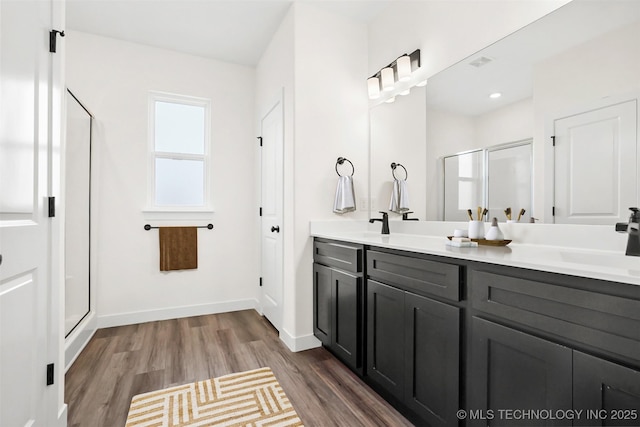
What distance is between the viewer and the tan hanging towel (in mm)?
3217

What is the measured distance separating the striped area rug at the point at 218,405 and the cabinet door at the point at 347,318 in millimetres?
464

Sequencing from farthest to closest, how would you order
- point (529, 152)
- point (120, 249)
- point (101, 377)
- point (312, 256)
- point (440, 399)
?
point (120, 249) → point (312, 256) → point (101, 377) → point (529, 152) → point (440, 399)

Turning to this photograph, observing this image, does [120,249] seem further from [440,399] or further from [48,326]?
[440,399]

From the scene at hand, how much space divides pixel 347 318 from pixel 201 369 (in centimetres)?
108

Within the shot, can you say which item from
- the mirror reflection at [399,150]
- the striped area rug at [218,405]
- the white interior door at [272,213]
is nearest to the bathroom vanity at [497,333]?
the striped area rug at [218,405]

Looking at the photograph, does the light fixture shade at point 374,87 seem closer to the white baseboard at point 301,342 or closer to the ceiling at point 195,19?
the ceiling at point 195,19

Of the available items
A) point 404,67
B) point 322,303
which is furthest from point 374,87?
point 322,303

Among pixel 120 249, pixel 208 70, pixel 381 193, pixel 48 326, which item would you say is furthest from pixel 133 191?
pixel 381 193

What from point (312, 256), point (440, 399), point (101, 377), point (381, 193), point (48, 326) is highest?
point (381, 193)

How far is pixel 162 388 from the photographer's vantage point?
6.36ft

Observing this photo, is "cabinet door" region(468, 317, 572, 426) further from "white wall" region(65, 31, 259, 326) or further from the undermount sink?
"white wall" region(65, 31, 259, 326)

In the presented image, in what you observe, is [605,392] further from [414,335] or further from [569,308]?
[414,335]

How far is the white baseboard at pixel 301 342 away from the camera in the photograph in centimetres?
247

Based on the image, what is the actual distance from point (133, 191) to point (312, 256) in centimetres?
197
